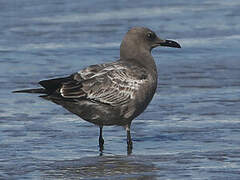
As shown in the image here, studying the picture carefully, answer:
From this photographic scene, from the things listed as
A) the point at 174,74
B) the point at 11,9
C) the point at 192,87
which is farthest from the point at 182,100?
the point at 11,9

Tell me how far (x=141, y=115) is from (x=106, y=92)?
1.19m

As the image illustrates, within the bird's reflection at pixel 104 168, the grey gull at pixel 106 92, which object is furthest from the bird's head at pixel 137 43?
the bird's reflection at pixel 104 168

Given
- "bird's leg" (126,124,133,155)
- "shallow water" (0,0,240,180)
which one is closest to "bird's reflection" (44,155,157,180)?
"shallow water" (0,0,240,180)

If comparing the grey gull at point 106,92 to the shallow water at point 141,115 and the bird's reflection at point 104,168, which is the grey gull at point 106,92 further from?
the bird's reflection at point 104,168

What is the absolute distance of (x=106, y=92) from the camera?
8.73 metres

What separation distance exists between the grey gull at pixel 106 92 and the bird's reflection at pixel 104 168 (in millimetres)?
455

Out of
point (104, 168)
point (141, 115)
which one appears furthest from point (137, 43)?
point (104, 168)

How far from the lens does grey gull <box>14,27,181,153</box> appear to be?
853 cm

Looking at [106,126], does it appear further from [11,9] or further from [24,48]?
[11,9]

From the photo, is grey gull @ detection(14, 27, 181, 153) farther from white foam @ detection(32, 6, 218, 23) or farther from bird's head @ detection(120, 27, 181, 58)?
white foam @ detection(32, 6, 218, 23)

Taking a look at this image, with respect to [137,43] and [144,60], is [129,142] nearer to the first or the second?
[144,60]

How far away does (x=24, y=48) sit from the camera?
13.7 metres

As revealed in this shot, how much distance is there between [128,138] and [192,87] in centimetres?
255

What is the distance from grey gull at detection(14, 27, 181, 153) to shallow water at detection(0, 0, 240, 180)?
274 mm
